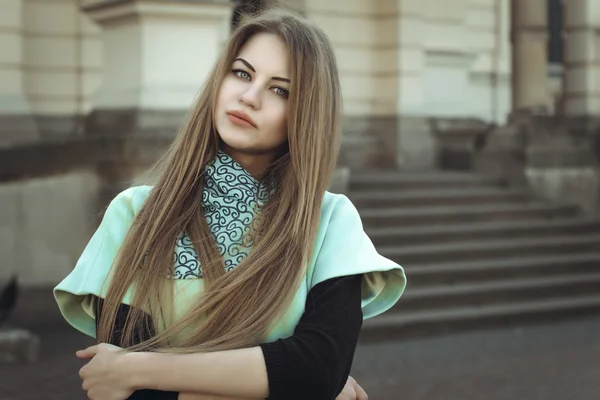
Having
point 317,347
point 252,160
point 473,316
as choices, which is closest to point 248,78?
point 252,160

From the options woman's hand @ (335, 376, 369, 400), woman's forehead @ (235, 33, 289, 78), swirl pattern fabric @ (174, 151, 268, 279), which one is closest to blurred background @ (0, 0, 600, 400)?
woman's hand @ (335, 376, 369, 400)

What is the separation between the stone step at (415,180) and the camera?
10.5m

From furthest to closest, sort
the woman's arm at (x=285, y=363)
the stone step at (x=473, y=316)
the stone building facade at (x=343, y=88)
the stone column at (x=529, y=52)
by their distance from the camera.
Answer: the stone column at (x=529, y=52) < the stone building facade at (x=343, y=88) < the stone step at (x=473, y=316) < the woman's arm at (x=285, y=363)

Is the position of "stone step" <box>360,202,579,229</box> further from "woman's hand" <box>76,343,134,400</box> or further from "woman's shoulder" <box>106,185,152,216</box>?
"woman's hand" <box>76,343,134,400</box>

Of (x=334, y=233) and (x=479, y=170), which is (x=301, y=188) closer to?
(x=334, y=233)

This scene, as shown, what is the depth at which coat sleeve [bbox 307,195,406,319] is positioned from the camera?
2002 millimetres

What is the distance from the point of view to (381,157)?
12164 mm

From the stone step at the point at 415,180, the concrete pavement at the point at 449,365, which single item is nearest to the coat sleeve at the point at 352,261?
the concrete pavement at the point at 449,365

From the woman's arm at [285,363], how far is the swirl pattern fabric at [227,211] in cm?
19

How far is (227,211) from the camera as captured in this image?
2.05 metres

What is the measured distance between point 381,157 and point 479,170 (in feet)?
4.28

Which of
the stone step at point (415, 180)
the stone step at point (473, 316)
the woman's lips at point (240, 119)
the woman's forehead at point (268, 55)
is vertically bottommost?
the stone step at point (473, 316)

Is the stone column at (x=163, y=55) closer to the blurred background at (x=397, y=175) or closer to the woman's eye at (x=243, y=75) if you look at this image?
the blurred background at (x=397, y=175)

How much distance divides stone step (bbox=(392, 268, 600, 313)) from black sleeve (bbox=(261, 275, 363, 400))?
6367 mm
